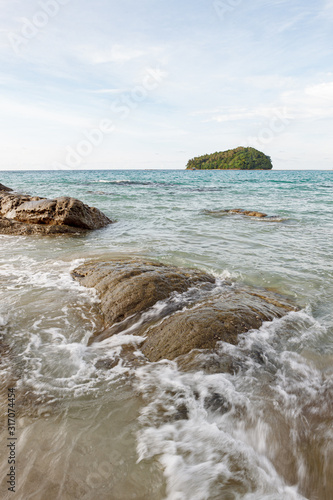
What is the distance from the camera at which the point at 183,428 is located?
2.21 meters

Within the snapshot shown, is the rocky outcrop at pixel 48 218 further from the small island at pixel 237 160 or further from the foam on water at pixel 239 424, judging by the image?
the small island at pixel 237 160

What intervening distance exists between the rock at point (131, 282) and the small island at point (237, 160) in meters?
107

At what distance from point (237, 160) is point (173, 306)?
108m

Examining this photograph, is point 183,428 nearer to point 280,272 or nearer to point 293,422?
point 293,422

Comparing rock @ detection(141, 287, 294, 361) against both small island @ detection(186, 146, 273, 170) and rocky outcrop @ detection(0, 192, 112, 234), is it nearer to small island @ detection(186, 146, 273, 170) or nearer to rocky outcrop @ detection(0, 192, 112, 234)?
rocky outcrop @ detection(0, 192, 112, 234)

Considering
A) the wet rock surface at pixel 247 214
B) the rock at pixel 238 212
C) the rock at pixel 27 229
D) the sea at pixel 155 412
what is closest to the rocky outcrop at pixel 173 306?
the sea at pixel 155 412

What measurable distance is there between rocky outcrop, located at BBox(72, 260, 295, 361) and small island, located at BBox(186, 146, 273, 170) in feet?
350

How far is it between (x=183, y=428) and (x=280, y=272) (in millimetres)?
4124

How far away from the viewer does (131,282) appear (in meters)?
4.23

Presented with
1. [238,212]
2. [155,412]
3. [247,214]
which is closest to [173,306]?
[155,412]

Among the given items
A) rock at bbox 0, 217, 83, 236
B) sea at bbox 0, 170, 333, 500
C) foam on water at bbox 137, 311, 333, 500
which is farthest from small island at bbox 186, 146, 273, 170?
foam on water at bbox 137, 311, 333, 500

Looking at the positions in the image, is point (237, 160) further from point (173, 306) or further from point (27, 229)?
point (173, 306)

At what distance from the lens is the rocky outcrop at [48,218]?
8.59 metres

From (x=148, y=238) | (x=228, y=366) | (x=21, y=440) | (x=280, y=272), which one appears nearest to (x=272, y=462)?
(x=228, y=366)
